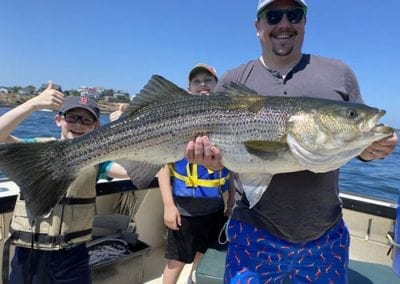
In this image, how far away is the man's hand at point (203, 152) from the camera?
8.62 feet

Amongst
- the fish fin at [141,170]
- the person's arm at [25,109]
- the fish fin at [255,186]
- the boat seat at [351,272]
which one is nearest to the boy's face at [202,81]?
the person's arm at [25,109]

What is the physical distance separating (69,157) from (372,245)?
452 cm

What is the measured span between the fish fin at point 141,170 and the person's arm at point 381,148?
1.45 m

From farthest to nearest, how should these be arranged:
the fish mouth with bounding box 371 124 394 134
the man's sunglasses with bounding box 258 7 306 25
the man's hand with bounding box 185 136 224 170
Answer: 1. the man's sunglasses with bounding box 258 7 306 25
2. the man's hand with bounding box 185 136 224 170
3. the fish mouth with bounding box 371 124 394 134

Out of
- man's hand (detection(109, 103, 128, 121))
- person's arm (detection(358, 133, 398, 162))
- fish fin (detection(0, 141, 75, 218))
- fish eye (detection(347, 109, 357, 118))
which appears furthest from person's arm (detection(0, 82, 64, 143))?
person's arm (detection(358, 133, 398, 162))

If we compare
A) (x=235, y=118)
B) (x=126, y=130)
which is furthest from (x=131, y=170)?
(x=235, y=118)

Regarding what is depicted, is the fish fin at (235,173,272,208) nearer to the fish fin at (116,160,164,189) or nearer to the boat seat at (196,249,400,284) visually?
the fish fin at (116,160,164,189)

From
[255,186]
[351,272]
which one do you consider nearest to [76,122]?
[255,186]

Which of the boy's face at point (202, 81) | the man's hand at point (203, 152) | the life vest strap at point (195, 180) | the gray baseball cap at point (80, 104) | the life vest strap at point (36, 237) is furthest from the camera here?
the boy's face at point (202, 81)

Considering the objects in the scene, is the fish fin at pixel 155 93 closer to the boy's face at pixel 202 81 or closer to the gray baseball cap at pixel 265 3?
the gray baseball cap at pixel 265 3

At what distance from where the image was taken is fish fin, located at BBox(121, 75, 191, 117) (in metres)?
2.84

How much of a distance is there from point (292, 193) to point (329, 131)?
486 mm

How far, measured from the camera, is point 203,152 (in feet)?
8.64

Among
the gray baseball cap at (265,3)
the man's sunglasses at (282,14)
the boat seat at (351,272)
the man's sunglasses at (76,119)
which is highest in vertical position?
the gray baseball cap at (265,3)
